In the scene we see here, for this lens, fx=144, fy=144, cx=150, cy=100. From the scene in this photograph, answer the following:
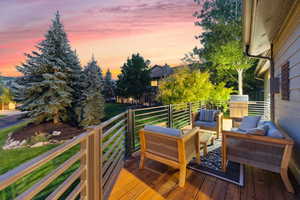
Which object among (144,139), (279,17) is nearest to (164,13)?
(279,17)

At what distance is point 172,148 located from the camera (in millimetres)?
2162

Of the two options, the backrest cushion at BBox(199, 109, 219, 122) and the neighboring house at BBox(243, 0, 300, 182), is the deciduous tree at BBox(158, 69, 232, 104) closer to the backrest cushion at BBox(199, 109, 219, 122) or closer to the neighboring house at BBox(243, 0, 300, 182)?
the backrest cushion at BBox(199, 109, 219, 122)

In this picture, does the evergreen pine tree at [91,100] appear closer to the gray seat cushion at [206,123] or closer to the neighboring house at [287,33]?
the gray seat cushion at [206,123]

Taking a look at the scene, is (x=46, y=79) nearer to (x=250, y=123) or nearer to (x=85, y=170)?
(x=85, y=170)

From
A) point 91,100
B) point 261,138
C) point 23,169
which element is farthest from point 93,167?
point 91,100

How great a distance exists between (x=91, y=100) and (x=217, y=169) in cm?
959

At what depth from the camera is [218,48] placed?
9.12 meters

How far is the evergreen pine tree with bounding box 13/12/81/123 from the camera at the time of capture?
26.9ft

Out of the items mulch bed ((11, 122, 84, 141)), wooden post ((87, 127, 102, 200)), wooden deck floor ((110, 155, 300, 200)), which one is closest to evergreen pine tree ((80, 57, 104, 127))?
mulch bed ((11, 122, 84, 141))

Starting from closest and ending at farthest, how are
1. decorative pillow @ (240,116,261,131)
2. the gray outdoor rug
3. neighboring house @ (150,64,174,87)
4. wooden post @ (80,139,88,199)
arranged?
wooden post @ (80,139,88,199), the gray outdoor rug, decorative pillow @ (240,116,261,131), neighboring house @ (150,64,174,87)

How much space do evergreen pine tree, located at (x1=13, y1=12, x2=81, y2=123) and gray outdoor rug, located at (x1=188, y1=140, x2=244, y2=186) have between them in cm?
868

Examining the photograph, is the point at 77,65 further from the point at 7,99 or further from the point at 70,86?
the point at 7,99

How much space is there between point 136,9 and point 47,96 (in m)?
7.09

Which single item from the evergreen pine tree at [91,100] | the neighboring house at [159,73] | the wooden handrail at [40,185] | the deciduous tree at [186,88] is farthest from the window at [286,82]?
the neighboring house at [159,73]
